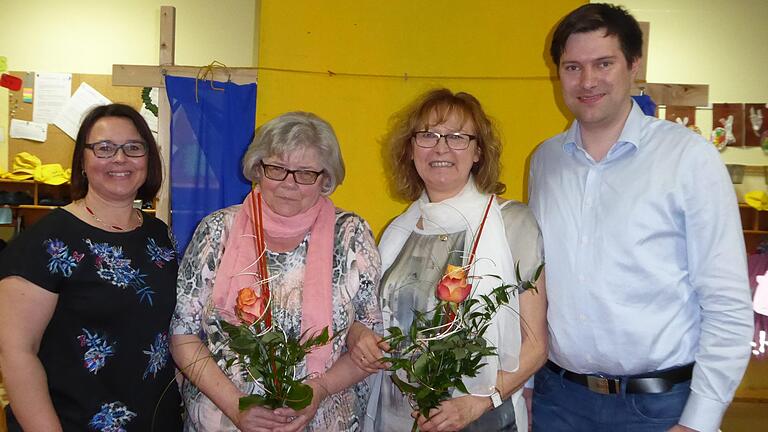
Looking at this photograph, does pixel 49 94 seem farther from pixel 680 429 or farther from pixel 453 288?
pixel 680 429

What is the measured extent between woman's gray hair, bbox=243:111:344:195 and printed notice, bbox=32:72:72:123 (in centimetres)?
512

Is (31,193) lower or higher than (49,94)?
lower

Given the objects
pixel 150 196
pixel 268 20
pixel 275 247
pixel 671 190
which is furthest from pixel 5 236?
pixel 671 190

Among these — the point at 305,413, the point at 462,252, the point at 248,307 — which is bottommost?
the point at 305,413

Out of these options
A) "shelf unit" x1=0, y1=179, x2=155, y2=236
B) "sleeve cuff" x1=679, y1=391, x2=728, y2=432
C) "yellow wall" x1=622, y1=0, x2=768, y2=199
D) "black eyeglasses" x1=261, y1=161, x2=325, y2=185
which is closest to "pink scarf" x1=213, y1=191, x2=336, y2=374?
"black eyeglasses" x1=261, y1=161, x2=325, y2=185

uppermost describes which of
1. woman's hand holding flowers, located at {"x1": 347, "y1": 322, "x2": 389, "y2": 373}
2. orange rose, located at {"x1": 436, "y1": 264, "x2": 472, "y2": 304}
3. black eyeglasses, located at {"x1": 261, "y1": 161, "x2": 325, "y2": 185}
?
black eyeglasses, located at {"x1": 261, "y1": 161, "x2": 325, "y2": 185}

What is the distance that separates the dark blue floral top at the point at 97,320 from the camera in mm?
1892

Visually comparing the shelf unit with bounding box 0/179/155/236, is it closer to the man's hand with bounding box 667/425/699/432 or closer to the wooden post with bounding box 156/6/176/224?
the wooden post with bounding box 156/6/176/224

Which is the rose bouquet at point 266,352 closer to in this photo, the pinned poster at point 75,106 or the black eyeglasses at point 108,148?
the black eyeglasses at point 108,148

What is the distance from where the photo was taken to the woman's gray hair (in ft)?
6.65

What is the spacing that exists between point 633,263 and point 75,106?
596cm

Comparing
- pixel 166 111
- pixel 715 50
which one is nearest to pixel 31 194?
pixel 166 111

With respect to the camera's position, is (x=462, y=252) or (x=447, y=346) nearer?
(x=447, y=346)

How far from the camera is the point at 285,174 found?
203 centimetres
